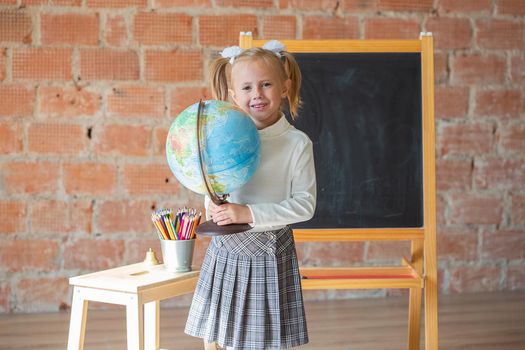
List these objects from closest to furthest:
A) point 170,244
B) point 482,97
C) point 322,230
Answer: point 170,244
point 322,230
point 482,97

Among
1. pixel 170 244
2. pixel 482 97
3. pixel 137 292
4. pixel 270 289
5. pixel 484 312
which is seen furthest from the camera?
pixel 482 97

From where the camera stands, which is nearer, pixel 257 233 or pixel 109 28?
pixel 257 233

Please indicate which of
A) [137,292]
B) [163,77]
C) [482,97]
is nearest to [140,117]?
[163,77]

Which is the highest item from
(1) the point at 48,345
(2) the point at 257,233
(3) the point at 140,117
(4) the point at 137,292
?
(3) the point at 140,117

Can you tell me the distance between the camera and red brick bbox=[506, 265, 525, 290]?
360 cm

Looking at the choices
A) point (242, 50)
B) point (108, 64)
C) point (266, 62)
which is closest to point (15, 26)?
point (108, 64)

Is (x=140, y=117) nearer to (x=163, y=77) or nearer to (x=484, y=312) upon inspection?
(x=163, y=77)

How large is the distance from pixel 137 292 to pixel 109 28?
1.79 m

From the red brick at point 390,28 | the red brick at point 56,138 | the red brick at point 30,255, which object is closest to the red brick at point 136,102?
the red brick at point 56,138

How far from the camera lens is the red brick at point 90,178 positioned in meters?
3.26

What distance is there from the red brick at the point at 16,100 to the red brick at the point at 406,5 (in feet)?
5.99

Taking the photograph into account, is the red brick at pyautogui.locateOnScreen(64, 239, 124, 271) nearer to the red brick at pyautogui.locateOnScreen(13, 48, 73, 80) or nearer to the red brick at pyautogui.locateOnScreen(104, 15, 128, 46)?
the red brick at pyautogui.locateOnScreen(13, 48, 73, 80)

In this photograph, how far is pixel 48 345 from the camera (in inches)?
108

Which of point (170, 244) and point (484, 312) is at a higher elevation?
point (170, 244)
